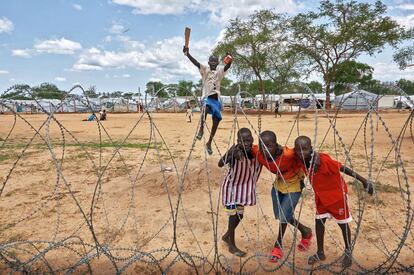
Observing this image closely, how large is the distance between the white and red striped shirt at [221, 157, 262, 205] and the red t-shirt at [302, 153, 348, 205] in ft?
2.02

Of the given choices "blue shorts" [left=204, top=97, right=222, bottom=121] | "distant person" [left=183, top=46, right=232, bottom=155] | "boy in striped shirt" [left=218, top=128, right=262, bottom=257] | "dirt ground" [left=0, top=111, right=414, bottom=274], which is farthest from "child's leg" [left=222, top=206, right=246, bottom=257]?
"blue shorts" [left=204, top=97, right=222, bottom=121]

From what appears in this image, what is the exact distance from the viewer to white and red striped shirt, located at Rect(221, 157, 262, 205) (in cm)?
361

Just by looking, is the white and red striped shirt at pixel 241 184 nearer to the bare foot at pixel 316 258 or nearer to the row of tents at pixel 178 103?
the row of tents at pixel 178 103

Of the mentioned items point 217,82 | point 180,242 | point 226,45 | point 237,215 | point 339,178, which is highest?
point 226,45

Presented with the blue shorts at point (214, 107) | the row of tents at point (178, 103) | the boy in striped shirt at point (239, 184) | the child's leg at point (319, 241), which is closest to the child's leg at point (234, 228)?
the boy in striped shirt at point (239, 184)

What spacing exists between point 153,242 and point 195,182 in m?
1.93

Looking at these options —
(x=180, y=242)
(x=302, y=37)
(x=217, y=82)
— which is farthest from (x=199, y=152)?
(x=302, y=37)

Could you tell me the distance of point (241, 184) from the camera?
3.63 metres

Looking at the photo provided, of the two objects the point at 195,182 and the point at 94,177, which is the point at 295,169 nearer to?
the point at 195,182

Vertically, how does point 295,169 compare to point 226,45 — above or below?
below

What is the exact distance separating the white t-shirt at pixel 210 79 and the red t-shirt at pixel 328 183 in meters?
2.66

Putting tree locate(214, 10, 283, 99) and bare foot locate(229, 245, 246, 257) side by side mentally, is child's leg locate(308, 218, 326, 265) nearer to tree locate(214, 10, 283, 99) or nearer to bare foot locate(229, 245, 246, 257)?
bare foot locate(229, 245, 246, 257)

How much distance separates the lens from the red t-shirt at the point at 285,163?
11.0 feet

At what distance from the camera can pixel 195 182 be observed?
594 centimetres
